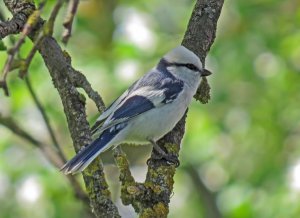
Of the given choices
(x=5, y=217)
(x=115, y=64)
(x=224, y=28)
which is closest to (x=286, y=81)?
(x=224, y=28)

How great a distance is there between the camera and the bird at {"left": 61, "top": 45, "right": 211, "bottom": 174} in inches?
116

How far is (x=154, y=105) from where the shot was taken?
3248 mm

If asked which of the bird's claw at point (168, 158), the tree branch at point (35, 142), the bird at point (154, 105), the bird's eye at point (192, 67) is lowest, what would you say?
the bird's claw at point (168, 158)

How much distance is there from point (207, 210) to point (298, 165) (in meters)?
1.69

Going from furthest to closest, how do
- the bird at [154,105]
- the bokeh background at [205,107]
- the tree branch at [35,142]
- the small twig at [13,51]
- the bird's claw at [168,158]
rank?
the bokeh background at [205,107]
the tree branch at [35,142]
the bird at [154,105]
the bird's claw at [168,158]
the small twig at [13,51]

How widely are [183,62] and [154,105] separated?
239mm

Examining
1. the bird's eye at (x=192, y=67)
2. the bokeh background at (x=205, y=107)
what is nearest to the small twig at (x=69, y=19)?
the bird's eye at (x=192, y=67)

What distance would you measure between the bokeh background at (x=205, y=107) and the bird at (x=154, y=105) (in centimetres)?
80

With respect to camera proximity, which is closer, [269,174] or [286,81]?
[269,174]

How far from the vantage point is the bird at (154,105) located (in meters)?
2.95

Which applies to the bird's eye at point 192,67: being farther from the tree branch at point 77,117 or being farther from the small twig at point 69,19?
the small twig at point 69,19

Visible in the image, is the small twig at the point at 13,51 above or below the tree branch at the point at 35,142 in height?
below

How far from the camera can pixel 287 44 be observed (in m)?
4.66

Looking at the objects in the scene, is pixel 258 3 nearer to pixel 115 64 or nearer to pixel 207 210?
pixel 115 64
